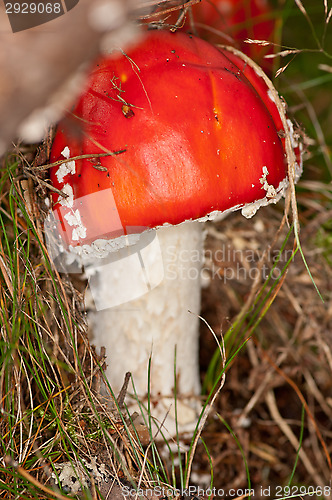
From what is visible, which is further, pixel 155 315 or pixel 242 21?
pixel 242 21

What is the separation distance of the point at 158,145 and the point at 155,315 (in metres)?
0.73

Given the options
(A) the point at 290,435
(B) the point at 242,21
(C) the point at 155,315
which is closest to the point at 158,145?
(C) the point at 155,315

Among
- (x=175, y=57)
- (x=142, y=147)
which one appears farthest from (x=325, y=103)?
(x=142, y=147)

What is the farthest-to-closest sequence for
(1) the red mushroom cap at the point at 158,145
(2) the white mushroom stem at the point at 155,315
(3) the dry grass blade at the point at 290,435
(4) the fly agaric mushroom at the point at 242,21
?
1. (4) the fly agaric mushroom at the point at 242,21
2. (3) the dry grass blade at the point at 290,435
3. (2) the white mushroom stem at the point at 155,315
4. (1) the red mushroom cap at the point at 158,145

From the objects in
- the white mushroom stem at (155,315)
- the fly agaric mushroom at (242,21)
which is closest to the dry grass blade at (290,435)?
the white mushroom stem at (155,315)

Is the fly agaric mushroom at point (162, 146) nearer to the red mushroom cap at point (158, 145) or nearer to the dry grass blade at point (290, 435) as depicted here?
the red mushroom cap at point (158, 145)

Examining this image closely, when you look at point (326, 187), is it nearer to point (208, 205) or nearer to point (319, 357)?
point (319, 357)

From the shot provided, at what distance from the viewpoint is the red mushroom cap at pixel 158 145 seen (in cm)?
125

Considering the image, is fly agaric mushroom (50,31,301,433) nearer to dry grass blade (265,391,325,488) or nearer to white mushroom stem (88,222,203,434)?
white mushroom stem (88,222,203,434)

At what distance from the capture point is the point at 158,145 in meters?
1.25

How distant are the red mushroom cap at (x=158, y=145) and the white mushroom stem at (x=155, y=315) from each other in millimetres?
Result: 358

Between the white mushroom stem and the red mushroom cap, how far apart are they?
1.17 ft

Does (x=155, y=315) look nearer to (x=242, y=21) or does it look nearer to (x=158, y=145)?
(x=158, y=145)

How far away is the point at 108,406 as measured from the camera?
1535mm
